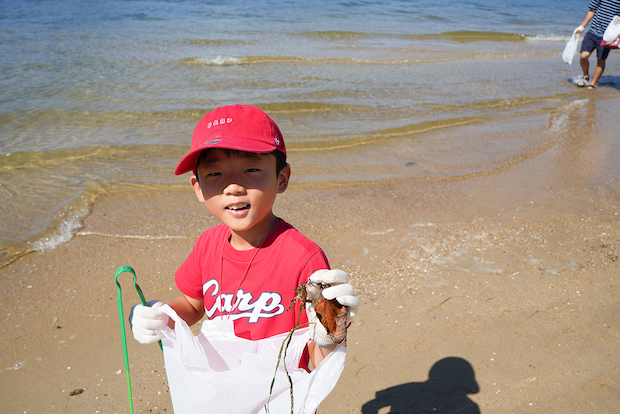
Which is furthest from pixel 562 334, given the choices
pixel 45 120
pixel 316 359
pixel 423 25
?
pixel 423 25

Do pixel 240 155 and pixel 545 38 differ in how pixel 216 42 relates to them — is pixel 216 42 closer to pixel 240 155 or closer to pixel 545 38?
pixel 545 38

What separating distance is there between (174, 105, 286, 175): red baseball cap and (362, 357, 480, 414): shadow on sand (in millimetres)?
1734

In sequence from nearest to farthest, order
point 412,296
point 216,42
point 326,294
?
point 326,294, point 412,296, point 216,42

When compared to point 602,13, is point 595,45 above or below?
below

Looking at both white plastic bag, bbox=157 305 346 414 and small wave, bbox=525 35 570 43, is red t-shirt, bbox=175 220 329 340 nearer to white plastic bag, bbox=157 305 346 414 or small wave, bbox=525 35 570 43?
white plastic bag, bbox=157 305 346 414

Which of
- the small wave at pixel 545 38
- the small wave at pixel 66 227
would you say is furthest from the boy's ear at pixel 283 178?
the small wave at pixel 545 38

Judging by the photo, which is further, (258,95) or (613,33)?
(258,95)

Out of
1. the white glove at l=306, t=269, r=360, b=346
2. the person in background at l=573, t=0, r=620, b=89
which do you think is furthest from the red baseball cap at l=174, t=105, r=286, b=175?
the person in background at l=573, t=0, r=620, b=89

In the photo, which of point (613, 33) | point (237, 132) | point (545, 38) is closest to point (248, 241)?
point (237, 132)

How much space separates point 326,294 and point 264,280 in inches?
14.2

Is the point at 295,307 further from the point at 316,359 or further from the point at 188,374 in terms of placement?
the point at 188,374

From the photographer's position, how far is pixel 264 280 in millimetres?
1656

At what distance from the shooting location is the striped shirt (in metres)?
9.39

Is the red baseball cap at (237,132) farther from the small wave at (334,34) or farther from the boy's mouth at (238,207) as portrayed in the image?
the small wave at (334,34)
